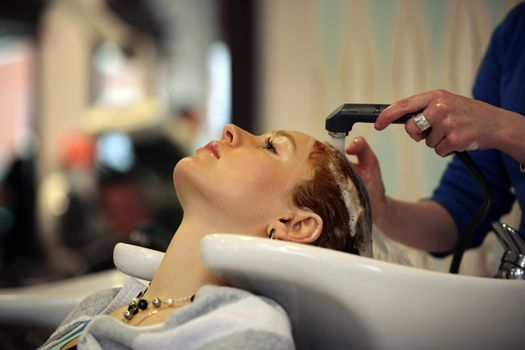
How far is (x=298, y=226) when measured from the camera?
3.39 feet

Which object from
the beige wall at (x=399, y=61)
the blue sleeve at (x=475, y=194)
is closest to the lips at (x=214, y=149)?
the blue sleeve at (x=475, y=194)

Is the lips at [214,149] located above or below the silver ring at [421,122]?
below

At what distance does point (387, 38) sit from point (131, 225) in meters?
1.84

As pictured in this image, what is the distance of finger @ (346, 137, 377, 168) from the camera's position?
1251 millimetres

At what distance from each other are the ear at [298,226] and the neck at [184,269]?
0.10 m

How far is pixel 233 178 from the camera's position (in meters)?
1.03

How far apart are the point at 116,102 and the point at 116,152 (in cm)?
36

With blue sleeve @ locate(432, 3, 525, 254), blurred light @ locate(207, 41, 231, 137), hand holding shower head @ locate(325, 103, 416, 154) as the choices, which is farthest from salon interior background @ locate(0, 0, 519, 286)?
hand holding shower head @ locate(325, 103, 416, 154)

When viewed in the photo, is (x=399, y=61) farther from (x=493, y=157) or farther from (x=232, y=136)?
(x=232, y=136)

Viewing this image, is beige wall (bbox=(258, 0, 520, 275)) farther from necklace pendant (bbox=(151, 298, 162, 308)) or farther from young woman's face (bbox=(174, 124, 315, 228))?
necklace pendant (bbox=(151, 298, 162, 308))

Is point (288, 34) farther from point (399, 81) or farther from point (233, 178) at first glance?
point (233, 178)

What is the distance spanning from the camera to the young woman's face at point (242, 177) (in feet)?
3.35

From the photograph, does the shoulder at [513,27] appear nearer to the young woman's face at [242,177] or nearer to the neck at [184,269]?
the young woman's face at [242,177]

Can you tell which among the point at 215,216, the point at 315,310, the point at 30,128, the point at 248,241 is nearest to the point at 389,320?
the point at 315,310
